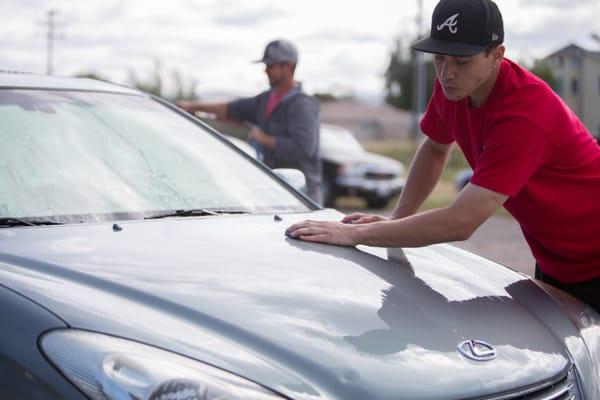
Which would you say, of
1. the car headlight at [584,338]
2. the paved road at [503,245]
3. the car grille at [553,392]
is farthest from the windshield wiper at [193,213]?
the paved road at [503,245]

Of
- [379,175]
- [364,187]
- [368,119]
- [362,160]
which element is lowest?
[368,119]

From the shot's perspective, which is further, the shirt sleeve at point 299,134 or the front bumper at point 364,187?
the front bumper at point 364,187

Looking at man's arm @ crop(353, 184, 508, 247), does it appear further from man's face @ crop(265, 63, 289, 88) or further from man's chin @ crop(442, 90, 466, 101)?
man's face @ crop(265, 63, 289, 88)

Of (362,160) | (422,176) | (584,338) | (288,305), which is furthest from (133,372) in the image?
(362,160)

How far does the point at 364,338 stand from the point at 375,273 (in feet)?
1.72

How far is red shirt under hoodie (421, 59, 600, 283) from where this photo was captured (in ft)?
10.2

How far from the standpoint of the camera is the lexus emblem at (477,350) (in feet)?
8.08

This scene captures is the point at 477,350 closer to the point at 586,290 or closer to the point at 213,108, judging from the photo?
the point at 586,290

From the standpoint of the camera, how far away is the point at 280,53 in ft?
21.0

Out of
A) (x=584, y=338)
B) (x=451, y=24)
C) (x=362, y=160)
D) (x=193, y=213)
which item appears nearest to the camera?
(x=584, y=338)

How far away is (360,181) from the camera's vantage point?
648 inches

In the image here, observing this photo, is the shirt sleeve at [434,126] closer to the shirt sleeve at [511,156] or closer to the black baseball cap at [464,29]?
the black baseball cap at [464,29]

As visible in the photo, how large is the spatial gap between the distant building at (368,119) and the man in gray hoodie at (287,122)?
78420mm

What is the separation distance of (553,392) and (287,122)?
3.99 metres
